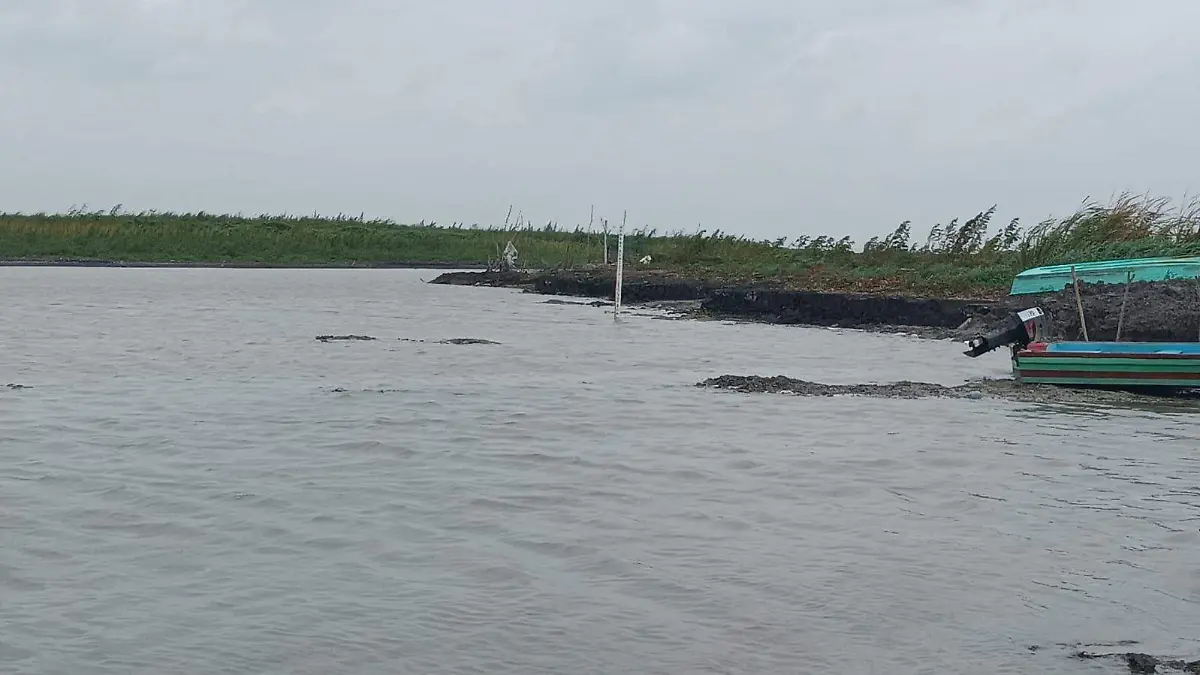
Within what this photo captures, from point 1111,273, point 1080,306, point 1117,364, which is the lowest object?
point 1117,364

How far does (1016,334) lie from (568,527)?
8.60 meters

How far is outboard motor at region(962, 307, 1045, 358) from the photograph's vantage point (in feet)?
49.6

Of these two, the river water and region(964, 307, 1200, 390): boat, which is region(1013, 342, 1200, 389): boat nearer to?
region(964, 307, 1200, 390): boat

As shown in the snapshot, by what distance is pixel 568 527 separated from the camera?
8.12 metres

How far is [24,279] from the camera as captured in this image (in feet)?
136

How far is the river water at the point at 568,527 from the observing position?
591 cm

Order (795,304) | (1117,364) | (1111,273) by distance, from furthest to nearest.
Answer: (795,304)
(1111,273)
(1117,364)

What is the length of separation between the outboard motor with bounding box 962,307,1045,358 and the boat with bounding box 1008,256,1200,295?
1.70m

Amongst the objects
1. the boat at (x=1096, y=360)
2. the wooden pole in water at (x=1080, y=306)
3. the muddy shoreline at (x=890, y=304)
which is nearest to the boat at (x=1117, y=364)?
the boat at (x=1096, y=360)

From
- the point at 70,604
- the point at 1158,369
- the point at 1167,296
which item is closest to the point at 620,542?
the point at 70,604

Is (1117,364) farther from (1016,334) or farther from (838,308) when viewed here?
(838,308)

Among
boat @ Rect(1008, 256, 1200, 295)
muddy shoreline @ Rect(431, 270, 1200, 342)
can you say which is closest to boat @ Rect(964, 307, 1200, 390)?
muddy shoreline @ Rect(431, 270, 1200, 342)

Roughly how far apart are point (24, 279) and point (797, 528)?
38126 mm

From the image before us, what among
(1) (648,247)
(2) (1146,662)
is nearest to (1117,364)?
(2) (1146,662)
